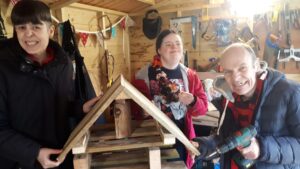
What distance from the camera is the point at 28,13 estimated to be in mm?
1055

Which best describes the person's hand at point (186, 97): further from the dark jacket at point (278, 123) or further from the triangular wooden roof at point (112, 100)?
the triangular wooden roof at point (112, 100)

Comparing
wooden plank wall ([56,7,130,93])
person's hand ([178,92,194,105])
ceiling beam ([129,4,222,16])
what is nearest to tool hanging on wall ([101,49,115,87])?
wooden plank wall ([56,7,130,93])

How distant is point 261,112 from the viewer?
1.02 meters

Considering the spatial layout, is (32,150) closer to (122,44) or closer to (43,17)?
(43,17)

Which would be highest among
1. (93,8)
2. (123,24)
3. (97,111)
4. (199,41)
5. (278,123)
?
(93,8)

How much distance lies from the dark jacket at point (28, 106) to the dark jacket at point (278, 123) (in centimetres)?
81

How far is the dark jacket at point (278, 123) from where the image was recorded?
0.95 m

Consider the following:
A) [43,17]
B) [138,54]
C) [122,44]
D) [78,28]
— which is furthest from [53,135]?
[138,54]

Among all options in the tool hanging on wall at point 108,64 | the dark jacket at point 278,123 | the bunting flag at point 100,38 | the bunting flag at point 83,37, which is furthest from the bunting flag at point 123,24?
the dark jacket at point 278,123

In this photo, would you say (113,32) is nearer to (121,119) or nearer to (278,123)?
(121,119)

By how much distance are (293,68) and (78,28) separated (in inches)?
103

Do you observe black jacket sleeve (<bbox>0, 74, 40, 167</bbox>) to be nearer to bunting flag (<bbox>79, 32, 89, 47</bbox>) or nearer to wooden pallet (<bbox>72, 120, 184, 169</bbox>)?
wooden pallet (<bbox>72, 120, 184, 169</bbox>)

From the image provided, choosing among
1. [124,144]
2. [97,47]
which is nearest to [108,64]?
[97,47]

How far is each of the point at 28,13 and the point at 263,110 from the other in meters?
1.00
